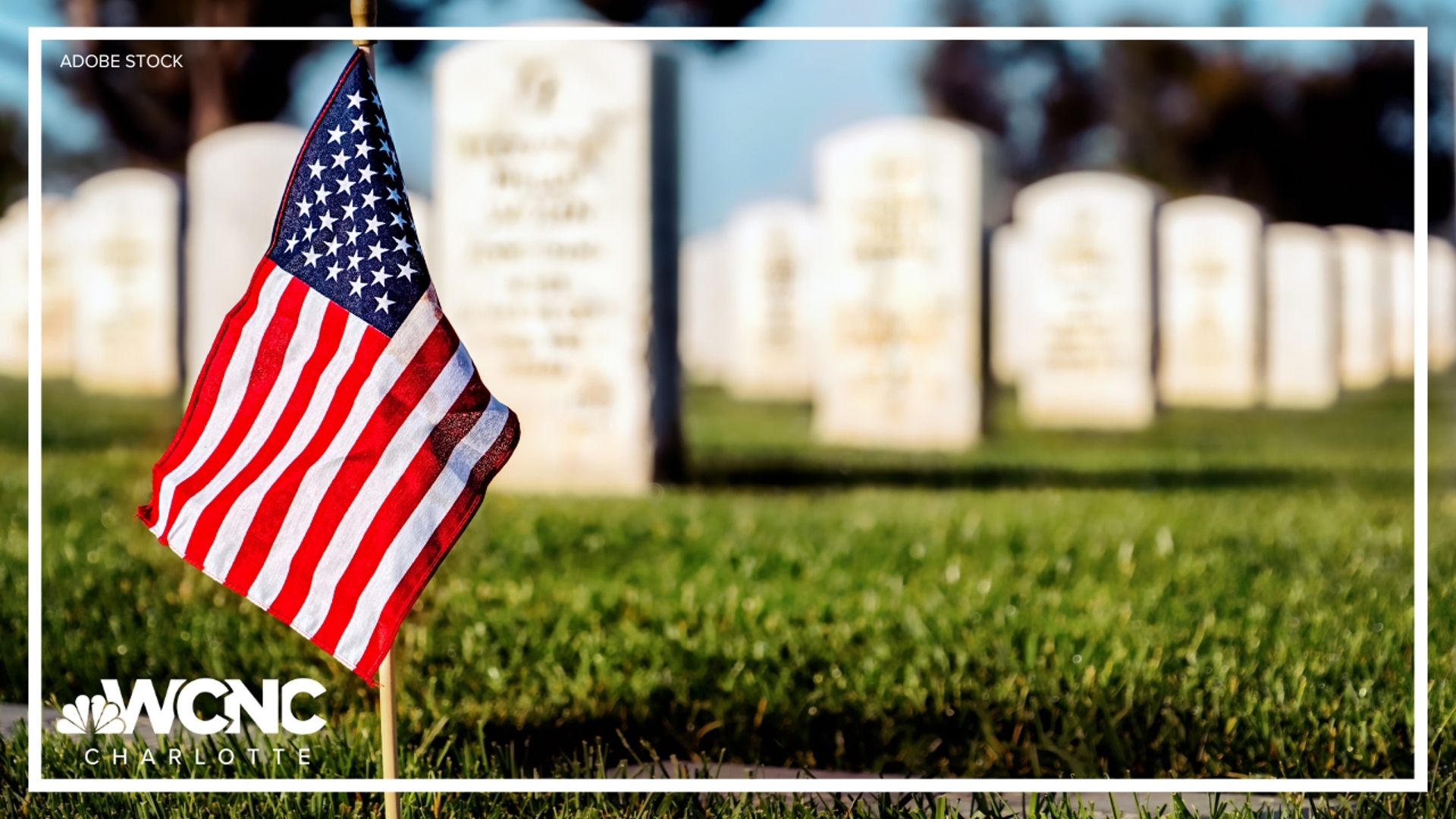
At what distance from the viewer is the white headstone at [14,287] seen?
14.9m

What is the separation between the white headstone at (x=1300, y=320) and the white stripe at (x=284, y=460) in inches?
650

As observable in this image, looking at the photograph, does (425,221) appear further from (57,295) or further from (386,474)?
(386,474)

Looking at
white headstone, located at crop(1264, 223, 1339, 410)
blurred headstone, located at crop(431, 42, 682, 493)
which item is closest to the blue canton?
blurred headstone, located at crop(431, 42, 682, 493)

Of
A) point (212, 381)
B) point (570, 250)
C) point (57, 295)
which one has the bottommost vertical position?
point (212, 381)

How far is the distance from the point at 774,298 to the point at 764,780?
1542 centimetres

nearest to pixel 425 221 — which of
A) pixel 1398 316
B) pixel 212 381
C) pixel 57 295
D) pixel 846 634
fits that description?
pixel 57 295

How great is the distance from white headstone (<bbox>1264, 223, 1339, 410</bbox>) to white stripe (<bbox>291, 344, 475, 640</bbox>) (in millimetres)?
16450

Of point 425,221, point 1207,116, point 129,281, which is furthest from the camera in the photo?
point 1207,116

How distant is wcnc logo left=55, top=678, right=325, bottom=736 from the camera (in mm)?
2961

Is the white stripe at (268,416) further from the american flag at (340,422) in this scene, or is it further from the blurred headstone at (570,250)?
the blurred headstone at (570,250)

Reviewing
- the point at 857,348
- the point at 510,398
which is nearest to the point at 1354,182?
the point at 857,348

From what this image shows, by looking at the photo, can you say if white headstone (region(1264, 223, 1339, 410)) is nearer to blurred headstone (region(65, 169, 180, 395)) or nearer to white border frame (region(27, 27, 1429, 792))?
blurred headstone (region(65, 169, 180, 395))

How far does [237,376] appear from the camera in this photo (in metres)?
2.55

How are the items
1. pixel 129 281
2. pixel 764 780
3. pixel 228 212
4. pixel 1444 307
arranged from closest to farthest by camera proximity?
pixel 764 780
pixel 228 212
pixel 129 281
pixel 1444 307
